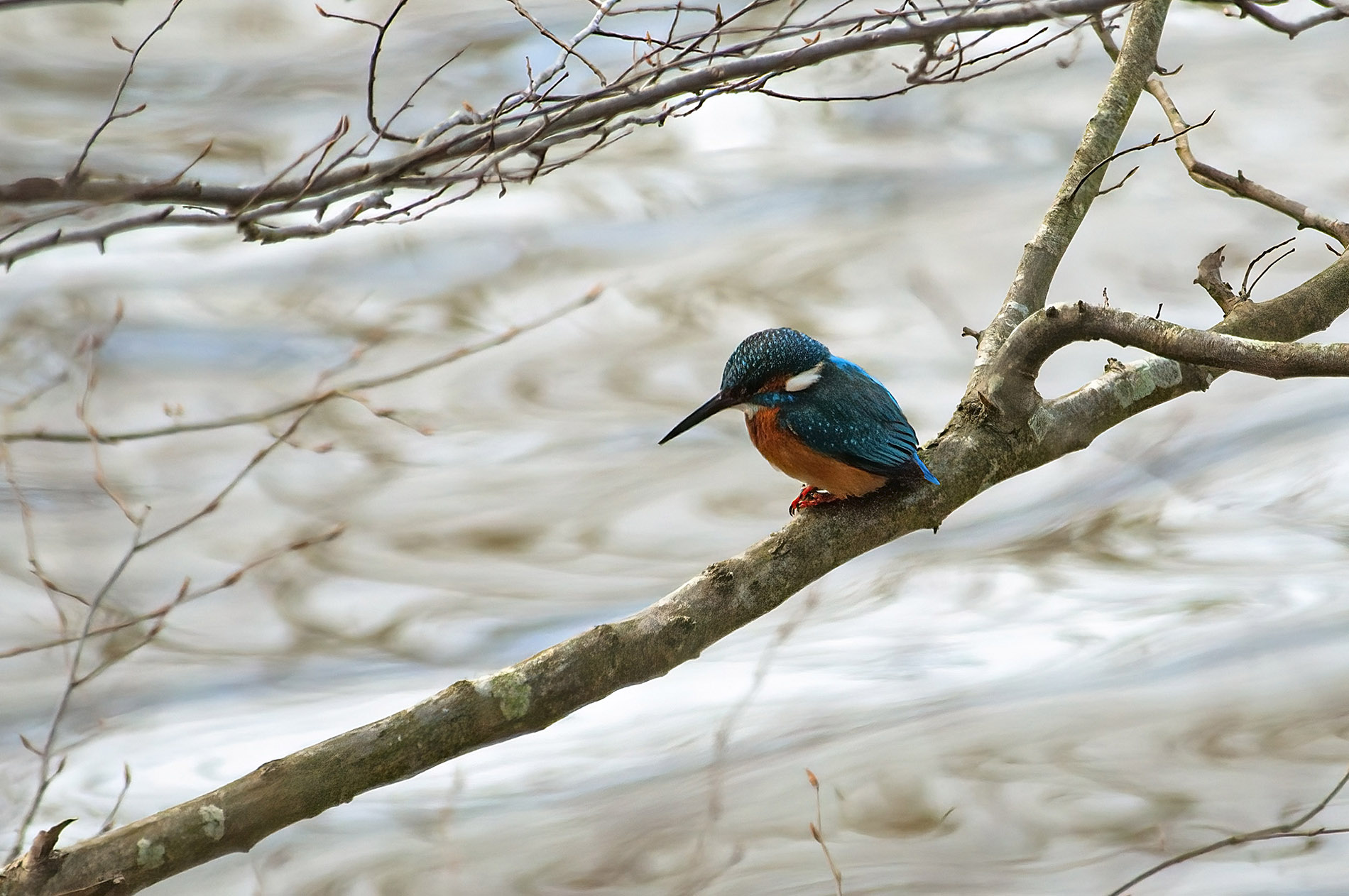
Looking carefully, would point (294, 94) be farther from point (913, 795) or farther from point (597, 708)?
point (913, 795)

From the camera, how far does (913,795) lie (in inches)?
137

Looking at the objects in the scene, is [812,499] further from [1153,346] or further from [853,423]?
[1153,346]

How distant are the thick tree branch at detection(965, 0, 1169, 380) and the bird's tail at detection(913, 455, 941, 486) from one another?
0.36 m

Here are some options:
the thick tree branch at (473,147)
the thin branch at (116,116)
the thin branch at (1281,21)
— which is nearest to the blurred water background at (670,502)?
the thin branch at (116,116)

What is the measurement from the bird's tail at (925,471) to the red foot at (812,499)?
0.19 metres

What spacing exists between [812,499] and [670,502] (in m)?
2.18

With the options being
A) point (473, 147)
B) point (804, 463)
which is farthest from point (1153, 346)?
point (473, 147)

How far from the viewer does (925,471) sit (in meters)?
2.19

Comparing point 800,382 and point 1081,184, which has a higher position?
point 1081,184

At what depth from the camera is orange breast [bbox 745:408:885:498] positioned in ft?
7.33

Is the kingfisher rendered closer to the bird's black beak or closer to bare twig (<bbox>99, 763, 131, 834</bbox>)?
the bird's black beak

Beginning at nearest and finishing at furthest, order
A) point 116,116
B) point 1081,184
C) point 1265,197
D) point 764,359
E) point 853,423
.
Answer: point 116,116 < point 853,423 < point 764,359 < point 1265,197 < point 1081,184

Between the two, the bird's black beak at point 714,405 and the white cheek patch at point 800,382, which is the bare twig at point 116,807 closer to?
the bird's black beak at point 714,405

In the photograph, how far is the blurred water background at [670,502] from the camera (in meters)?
3.43
